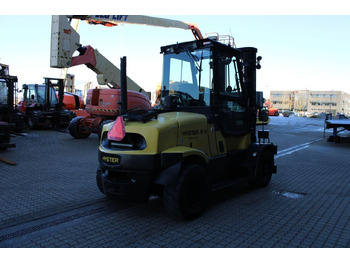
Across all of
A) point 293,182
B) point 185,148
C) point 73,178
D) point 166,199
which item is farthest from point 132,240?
point 293,182

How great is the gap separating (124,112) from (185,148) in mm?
1137

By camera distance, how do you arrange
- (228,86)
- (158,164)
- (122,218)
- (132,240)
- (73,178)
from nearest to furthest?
(132,240), (158,164), (122,218), (228,86), (73,178)

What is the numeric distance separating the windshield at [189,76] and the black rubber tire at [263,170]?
186 cm

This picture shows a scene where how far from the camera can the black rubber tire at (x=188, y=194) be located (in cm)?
418

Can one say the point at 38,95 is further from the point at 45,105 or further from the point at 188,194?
the point at 188,194

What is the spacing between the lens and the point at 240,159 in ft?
19.7

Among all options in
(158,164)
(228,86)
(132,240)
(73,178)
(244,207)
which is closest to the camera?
(132,240)

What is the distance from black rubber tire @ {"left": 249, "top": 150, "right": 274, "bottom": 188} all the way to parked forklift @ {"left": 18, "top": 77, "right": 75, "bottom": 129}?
46.2ft

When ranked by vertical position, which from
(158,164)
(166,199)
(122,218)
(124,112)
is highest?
(124,112)

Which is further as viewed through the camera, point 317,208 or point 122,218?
point 317,208

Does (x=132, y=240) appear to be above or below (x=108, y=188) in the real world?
below

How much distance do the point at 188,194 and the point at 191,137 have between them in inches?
33.5

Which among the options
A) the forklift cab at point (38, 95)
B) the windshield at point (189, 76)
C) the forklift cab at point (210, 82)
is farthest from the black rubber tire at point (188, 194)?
the forklift cab at point (38, 95)

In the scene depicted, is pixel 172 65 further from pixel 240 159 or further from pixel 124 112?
pixel 240 159
